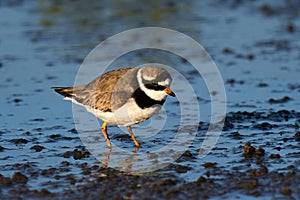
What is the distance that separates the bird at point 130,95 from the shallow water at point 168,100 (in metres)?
0.52

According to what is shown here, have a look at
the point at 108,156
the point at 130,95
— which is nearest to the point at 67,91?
the point at 108,156

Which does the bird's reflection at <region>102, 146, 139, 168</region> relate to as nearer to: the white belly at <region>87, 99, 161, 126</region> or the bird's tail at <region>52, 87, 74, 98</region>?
the white belly at <region>87, 99, 161, 126</region>

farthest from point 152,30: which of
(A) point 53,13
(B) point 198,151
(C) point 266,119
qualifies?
(B) point 198,151

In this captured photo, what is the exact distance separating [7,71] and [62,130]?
3378 mm

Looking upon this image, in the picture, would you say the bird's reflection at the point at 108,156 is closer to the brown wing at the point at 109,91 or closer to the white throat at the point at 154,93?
the brown wing at the point at 109,91

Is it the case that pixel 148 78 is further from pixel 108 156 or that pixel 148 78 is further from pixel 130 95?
pixel 108 156

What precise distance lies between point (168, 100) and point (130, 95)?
107 inches

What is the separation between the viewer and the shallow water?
7.67 meters

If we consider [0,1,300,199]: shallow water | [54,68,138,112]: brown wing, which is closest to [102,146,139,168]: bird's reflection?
[0,1,300,199]: shallow water

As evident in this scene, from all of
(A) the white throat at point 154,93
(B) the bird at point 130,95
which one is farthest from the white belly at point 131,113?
(A) the white throat at point 154,93

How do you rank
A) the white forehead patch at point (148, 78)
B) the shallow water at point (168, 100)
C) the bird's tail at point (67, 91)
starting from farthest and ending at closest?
the bird's tail at point (67, 91) → the white forehead patch at point (148, 78) → the shallow water at point (168, 100)

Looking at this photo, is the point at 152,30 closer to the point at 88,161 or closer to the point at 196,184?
the point at 88,161

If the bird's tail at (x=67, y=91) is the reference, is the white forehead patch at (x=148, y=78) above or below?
above

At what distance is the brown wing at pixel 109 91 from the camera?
828cm
